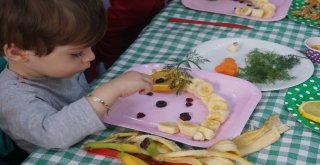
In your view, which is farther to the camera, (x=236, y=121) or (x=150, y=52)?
(x=150, y=52)

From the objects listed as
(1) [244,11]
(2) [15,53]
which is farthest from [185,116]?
(1) [244,11]

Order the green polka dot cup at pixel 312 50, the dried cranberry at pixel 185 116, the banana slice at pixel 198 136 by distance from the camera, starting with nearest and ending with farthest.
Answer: the banana slice at pixel 198 136 < the dried cranberry at pixel 185 116 < the green polka dot cup at pixel 312 50

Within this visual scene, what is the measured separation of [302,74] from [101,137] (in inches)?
25.3

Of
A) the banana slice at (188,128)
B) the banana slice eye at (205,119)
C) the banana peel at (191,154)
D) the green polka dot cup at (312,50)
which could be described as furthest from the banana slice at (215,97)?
the green polka dot cup at (312,50)

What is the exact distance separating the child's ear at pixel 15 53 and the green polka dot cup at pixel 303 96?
698mm

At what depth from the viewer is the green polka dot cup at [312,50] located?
55.5 inches

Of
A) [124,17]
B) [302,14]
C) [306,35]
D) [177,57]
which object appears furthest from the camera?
[124,17]

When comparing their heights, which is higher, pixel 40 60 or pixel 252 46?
pixel 40 60

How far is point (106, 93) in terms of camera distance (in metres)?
1.10

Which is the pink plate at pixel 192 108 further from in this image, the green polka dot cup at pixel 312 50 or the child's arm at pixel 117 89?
the green polka dot cup at pixel 312 50

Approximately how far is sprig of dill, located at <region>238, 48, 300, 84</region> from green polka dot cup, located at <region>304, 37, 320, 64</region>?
0.04 metres

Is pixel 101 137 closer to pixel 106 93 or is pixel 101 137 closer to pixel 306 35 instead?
pixel 106 93

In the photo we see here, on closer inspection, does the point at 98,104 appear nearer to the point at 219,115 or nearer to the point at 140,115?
the point at 140,115

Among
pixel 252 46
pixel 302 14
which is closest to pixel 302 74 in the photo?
pixel 252 46
